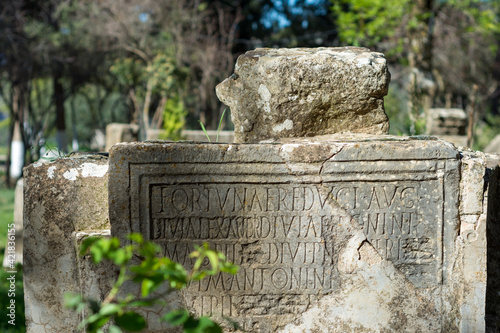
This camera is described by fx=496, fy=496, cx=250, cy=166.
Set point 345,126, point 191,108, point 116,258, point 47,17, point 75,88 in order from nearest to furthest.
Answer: point 116,258 < point 345,126 < point 47,17 < point 75,88 < point 191,108

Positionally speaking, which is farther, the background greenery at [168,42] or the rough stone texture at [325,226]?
the background greenery at [168,42]

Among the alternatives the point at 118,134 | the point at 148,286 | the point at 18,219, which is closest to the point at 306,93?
the point at 148,286

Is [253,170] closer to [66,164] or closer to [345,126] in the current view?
[345,126]

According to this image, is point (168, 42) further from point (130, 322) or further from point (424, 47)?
point (130, 322)

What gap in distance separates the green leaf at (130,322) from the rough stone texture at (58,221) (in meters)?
1.15

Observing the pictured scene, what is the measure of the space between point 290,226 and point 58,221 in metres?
1.00

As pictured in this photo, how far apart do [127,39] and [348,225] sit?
38.5 feet

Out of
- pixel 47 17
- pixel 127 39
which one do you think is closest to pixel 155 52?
pixel 127 39

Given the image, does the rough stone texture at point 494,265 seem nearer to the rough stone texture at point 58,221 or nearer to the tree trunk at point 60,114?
the rough stone texture at point 58,221

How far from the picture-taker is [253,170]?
2.07 metres

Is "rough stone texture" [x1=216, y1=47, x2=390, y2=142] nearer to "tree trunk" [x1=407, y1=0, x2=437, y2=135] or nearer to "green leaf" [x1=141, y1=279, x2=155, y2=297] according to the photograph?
"green leaf" [x1=141, y1=279, x2=155, y2=297]

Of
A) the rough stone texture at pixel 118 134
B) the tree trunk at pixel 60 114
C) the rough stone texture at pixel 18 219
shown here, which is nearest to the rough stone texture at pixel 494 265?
the rough stone texture at pixel 18 219

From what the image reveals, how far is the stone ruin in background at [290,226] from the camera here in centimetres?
207

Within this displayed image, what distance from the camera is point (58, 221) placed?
7.04 ft
